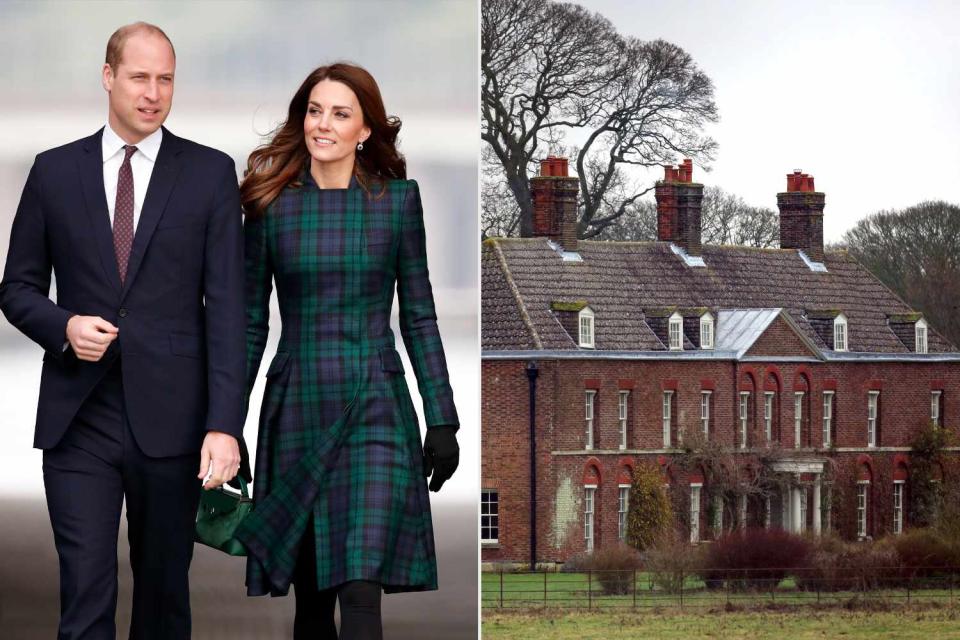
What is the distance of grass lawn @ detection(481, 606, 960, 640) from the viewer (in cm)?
670

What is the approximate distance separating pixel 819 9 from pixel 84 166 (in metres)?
4.04

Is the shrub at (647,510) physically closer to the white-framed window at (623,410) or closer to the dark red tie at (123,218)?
the white-framed window at (623,410)

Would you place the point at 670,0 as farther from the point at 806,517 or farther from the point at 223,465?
the point at 223,465

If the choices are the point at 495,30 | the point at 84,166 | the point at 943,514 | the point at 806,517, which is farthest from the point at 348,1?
the point at 943,514

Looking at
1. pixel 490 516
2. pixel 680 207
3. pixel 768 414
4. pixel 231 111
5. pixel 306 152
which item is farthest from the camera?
pixel 768 414

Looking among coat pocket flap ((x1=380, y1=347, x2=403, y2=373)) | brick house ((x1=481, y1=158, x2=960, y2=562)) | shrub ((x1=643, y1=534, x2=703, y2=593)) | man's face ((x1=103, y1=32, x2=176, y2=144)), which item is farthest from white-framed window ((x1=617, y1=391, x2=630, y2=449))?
man's face ((x1=103, y1=32, x2=176, y2=144))

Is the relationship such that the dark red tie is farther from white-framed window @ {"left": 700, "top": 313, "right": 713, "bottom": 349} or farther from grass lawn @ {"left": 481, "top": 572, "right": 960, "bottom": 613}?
white-framed window @ {"left": 700, "top": 313, "right": 713, "bottom": 349}

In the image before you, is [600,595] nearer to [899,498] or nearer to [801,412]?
[801,412]

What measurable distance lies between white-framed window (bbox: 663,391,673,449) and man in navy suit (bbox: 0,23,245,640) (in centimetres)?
328

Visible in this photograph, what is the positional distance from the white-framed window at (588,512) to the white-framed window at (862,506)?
115 centimetres

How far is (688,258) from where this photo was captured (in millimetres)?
6789

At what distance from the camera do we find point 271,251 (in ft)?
13.3

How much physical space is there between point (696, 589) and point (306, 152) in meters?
3.29

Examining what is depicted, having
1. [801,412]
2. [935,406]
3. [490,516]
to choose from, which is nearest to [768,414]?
[801,412]
